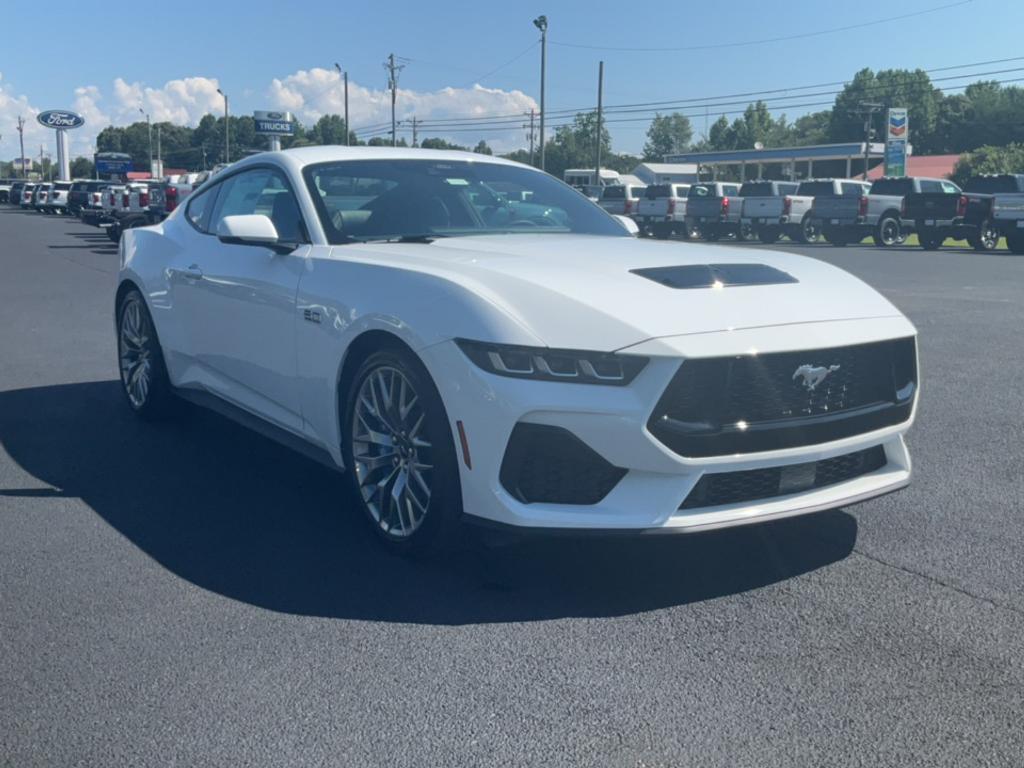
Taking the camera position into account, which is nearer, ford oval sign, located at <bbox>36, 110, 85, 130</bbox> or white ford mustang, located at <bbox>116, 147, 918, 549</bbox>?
white ford mustang, located at <bbox>116, 147, 918, 549</bbox>

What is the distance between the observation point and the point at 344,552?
4.31 meters

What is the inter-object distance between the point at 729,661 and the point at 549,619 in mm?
624

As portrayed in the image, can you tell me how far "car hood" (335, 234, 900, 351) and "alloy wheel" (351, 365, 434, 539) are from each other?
0.47 m

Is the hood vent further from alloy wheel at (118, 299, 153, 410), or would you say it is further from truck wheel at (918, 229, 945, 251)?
truck wheel at (918, 229, 945, 251)

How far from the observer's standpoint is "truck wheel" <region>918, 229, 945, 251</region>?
2850 cm

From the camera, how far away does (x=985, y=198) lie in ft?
89.3

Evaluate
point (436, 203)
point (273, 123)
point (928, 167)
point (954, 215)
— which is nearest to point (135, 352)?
point (436, 203)

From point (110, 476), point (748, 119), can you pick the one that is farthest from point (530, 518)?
point (748, 119)

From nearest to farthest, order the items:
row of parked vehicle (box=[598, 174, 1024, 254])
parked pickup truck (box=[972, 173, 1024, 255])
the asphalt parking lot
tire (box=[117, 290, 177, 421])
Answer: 1. the asphalt parking lot
2. tire (box=[117, 290, 177, 421])
3. parked pickup truck (box=[972, 173, 1024, 255])
4. row of parked vehicle (box=[598, 174, 1024, 254])

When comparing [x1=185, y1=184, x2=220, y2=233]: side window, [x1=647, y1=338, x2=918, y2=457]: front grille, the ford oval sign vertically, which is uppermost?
the ford oval sign

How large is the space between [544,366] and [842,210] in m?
29.1

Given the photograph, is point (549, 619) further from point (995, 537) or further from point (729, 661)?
point (995, 537)

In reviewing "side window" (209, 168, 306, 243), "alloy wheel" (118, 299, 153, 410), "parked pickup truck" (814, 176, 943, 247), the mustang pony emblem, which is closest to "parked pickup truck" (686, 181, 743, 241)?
"parked pickup truck" (814, 176, 943, 247)

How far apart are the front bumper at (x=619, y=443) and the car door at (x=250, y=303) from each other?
127cm
